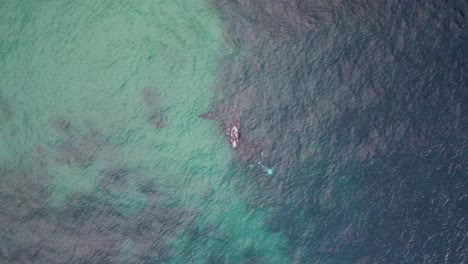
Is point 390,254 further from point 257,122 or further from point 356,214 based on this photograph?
point 257,122

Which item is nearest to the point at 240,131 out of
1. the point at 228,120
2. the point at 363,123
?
the point at 228,120

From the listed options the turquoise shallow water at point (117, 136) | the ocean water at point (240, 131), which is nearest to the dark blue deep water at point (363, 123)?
the ocean water at point (240, 131)

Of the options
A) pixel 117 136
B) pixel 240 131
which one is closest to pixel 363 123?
pixel 240 131

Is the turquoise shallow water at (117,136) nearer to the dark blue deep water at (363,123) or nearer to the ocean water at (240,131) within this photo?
the ocean water at (240,131)

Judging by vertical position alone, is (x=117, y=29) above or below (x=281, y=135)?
above

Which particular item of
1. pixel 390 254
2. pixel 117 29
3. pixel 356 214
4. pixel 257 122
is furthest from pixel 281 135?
pixel 117 29

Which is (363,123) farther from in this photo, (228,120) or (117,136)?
(117,136)

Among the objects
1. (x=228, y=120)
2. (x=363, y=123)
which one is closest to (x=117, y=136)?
(x=228, y=120)

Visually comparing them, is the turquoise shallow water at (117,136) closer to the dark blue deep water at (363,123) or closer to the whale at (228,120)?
the whale at (228,120)

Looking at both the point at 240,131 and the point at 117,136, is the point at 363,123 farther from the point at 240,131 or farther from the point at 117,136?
the point at 117,136
